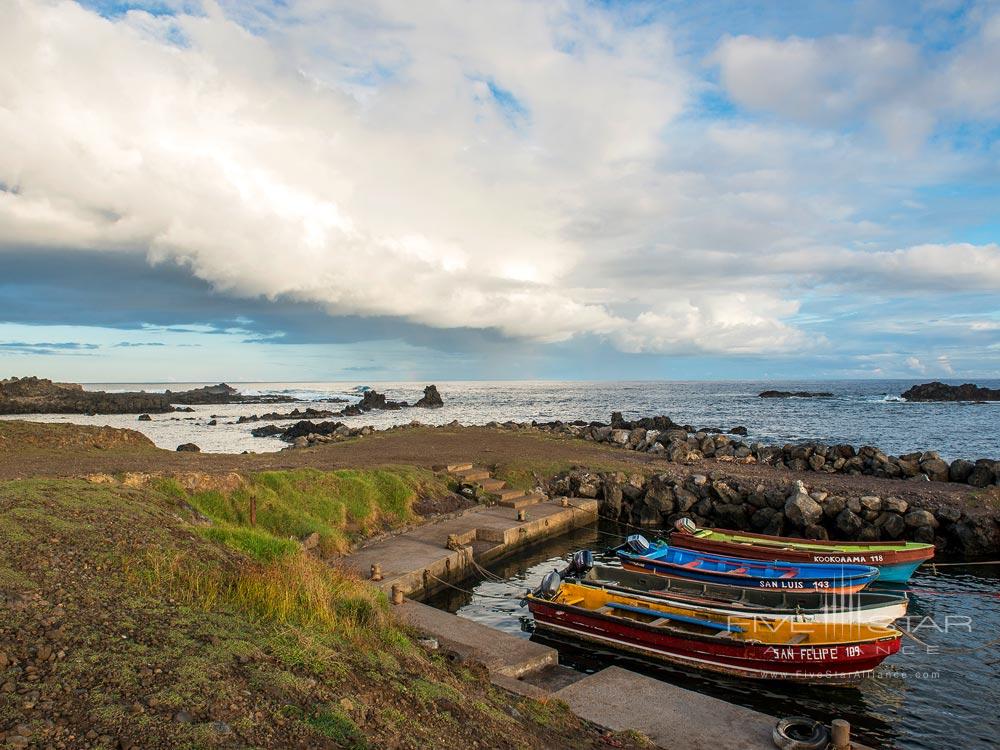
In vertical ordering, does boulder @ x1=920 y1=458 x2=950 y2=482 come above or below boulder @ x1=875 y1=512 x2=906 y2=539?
above

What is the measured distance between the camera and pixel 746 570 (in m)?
15.6

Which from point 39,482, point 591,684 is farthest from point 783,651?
point 39,482

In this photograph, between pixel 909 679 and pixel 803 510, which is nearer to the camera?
pixel 909 679

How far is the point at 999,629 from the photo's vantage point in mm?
13617

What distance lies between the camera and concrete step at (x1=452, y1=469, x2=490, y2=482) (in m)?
24.9

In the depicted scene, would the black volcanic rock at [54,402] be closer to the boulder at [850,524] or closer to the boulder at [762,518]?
the boulder at [762,518]

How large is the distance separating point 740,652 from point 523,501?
1296 centimetres

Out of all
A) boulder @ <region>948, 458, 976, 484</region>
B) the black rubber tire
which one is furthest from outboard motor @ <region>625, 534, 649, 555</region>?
boulder @ <region>948, 458, 976, 484</region>

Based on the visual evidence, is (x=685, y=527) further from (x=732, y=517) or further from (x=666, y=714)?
(x=666, y=714)

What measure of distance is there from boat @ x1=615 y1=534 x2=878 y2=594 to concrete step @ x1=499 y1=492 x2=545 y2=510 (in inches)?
271

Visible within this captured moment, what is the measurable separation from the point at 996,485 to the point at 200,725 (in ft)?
98.4

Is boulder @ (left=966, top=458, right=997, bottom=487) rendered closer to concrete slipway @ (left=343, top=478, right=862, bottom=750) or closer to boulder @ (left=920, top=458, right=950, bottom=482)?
boulder @ (left=920, top=458, right=950, bottom=482)

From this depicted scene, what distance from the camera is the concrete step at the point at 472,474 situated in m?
24.9

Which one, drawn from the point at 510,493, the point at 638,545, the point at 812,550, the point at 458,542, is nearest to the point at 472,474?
the point at 510,493
